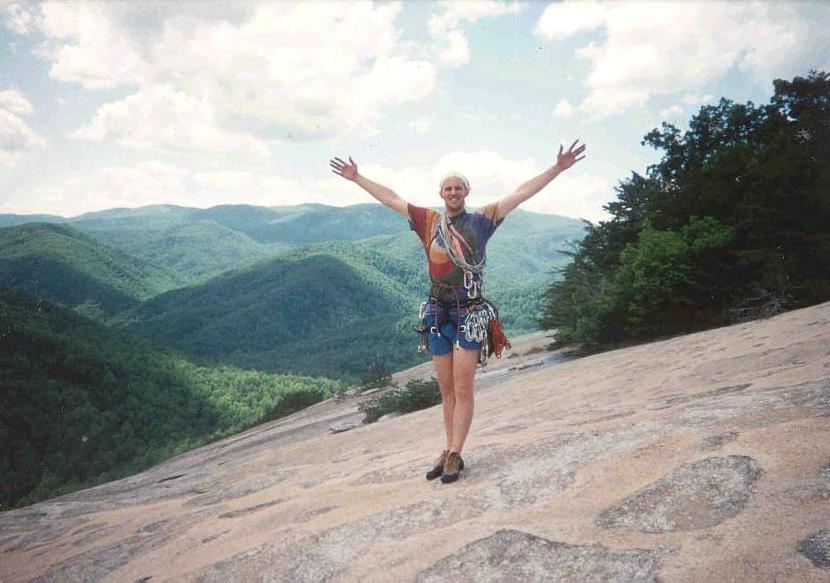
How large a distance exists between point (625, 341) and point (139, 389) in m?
88.7

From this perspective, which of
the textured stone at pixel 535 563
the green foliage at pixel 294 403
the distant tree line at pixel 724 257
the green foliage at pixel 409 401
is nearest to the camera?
the textured stone at pixel 535 563

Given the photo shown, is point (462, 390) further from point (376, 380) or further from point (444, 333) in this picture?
point (376, 380)

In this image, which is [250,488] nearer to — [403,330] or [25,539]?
[25,539]

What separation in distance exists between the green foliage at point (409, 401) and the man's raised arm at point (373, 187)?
842cm

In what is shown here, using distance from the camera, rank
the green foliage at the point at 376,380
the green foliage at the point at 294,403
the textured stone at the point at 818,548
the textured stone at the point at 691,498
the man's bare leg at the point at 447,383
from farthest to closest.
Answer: the green foliage at the point at 294,403 → the green foliage at the point at 376,380 → the man's bare leg at the point at 447,383 → the textured stone at the point at 691,498 → the textured stone at the point at 818,548

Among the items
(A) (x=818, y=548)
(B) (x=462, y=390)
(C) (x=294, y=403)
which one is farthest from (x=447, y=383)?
(C) (x=294, y=403)

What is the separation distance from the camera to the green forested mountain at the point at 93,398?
61469mm

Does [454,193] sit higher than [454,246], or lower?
higher

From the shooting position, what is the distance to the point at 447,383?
3.88 meters

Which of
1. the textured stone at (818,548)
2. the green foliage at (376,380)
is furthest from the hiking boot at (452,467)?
the green foliage at (376,380)

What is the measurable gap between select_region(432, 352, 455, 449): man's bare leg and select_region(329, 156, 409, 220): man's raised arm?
3.81 feet

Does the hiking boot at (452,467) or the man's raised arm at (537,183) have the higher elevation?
the man's raised arm at (537,183)

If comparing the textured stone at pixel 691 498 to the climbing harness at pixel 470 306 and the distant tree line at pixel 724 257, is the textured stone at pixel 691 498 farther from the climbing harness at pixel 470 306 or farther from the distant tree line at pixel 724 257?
the distant tree line at pixel 724 257

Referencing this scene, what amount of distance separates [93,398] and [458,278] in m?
93.1
